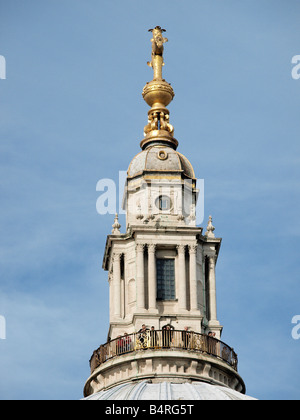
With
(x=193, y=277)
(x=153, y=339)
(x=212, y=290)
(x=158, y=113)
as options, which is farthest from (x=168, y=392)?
(x=158, y=113)

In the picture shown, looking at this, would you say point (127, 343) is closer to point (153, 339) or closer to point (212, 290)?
point (153, 339)

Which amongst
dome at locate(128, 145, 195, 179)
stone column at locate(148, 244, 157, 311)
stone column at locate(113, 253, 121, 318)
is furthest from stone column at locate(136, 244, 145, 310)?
dome at locate(128, 145, 195, 179)

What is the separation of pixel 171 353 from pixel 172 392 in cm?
557

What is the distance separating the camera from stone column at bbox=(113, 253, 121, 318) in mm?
124688

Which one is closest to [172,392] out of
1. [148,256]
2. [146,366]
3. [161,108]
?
[146,366]

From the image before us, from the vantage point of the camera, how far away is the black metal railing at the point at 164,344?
12031 centimetres

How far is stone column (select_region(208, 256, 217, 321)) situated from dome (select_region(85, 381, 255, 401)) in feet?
24.4

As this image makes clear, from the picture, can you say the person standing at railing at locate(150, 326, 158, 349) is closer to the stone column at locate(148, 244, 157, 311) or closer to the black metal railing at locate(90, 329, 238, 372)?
the black metal railing at locate(90, 329, 238, 372)

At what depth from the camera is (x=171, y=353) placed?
120m

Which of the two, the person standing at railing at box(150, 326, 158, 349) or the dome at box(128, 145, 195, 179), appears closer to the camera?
the person standing at railing at box(150, 326, 158, 349)

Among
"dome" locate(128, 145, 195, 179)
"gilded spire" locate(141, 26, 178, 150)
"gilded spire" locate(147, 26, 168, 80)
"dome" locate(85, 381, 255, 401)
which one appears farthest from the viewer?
"gilded spire" locate(147, 26, 168, 80)

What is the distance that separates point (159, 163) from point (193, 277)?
8.27 m

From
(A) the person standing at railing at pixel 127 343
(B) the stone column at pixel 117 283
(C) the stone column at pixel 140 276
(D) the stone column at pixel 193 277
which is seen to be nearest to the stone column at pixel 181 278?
(D) the stone column at pixel 193 277
